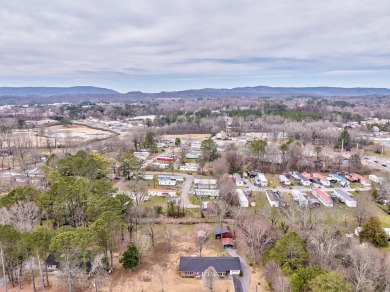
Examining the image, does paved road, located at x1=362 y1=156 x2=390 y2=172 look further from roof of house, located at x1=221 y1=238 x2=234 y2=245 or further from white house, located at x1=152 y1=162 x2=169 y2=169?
roof of house, located at x1=221 y1=238 x2=234 y2=245

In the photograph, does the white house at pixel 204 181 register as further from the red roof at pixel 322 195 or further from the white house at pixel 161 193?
the red roof at pixel 322 195

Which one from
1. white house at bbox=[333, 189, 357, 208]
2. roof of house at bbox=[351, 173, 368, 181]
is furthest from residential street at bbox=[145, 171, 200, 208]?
roof of house at bbox=[351, 173, 368, 181]

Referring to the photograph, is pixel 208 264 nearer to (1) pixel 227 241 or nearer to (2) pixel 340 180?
(1) pixel 227 241

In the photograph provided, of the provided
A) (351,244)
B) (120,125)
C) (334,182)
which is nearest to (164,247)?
(351,244)

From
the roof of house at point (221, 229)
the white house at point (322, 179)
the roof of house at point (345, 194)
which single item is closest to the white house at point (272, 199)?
the roof of house at point (221, 229)

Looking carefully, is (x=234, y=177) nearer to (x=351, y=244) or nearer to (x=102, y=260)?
(x=351, y=244)
